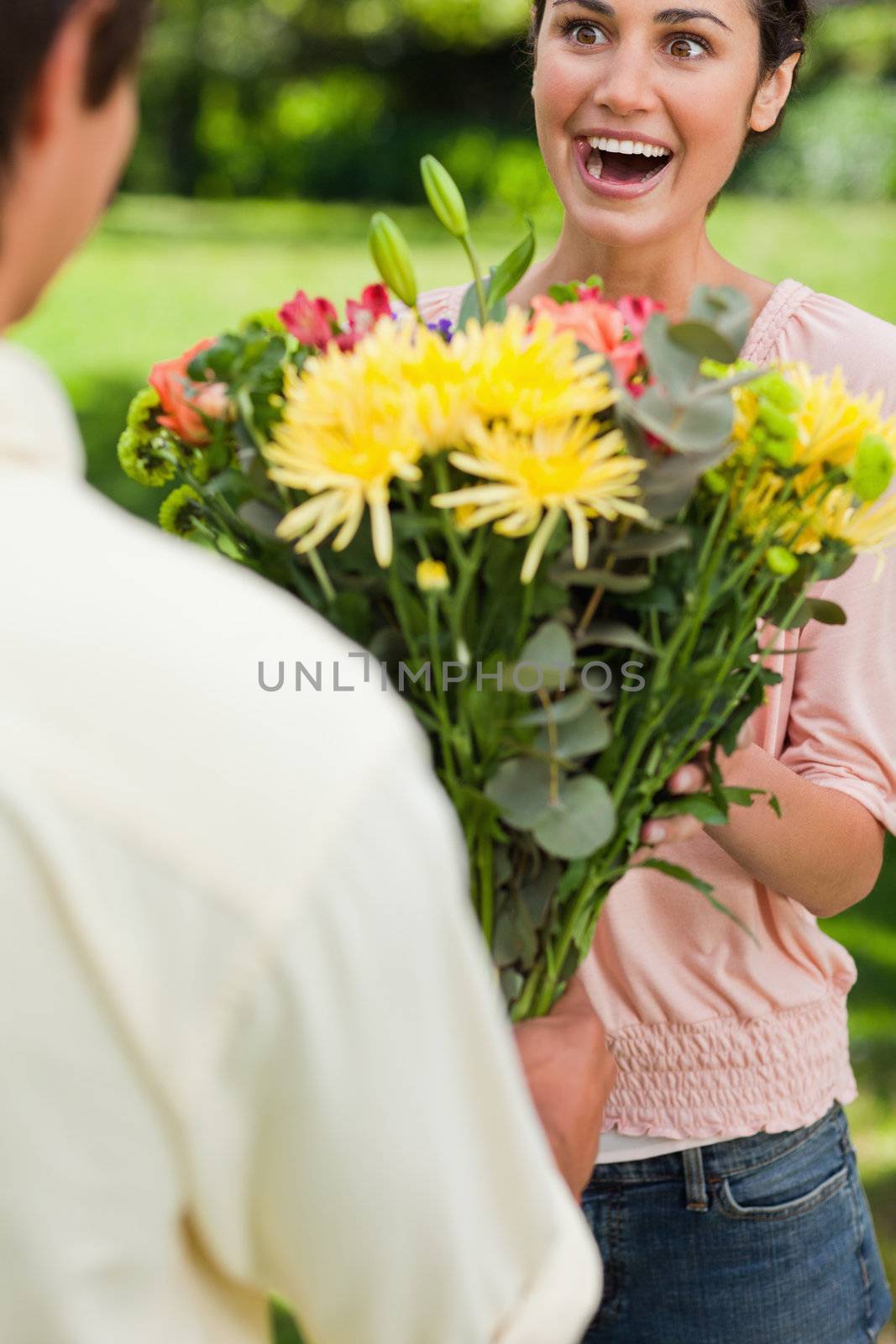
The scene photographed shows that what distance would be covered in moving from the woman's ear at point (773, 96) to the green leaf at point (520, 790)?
1104 mm

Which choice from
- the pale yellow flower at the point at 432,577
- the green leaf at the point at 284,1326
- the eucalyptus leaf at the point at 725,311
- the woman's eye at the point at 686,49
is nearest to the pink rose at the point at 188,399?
the pale yellow flower at the point at 432,577

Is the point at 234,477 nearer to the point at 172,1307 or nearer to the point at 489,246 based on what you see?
the point at 172,1307

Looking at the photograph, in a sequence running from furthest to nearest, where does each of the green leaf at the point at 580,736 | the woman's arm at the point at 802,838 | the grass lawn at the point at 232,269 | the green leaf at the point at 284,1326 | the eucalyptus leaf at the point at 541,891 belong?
the grass lawn at the point at 232,269, the green leaf at the point at 284,1326, the woman's arm at the point at 802,838, the eucalyptus leaf at the point at 541,891, the green leaf at the point at 580,736

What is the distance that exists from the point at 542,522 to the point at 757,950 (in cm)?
82

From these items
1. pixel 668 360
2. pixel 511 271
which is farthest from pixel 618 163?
pixel 668 360

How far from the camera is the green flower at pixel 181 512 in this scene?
122 cm

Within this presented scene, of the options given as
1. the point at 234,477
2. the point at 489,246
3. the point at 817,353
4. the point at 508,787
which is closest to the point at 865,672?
the point at 817,353

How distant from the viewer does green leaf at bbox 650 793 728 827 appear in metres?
1.18

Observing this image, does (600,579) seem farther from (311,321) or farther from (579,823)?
(311,321)

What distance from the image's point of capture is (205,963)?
0.66 metres

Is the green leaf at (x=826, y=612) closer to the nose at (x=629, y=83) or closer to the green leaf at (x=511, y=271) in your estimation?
the green leaf at (x=511, y=271)

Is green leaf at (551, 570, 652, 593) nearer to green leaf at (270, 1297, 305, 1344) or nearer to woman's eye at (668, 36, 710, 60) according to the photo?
woman's eye at (668, 36, 710, 60)

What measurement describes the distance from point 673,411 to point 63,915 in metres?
0.56

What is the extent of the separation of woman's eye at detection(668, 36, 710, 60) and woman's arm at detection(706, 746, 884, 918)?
0.82m
